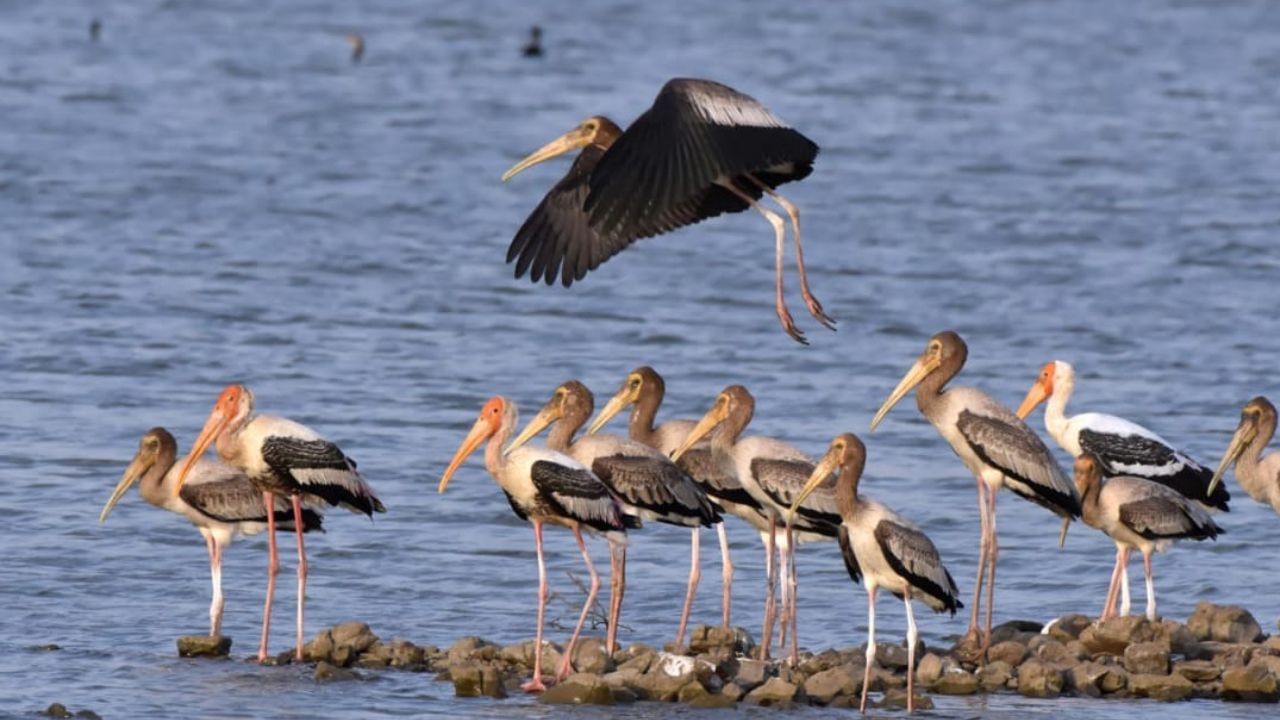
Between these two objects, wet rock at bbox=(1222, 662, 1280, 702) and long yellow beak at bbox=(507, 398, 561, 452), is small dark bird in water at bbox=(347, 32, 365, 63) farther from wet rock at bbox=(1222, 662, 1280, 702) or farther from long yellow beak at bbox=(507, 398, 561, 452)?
wet rock at bbox=(1222, 662, 1280, 702)

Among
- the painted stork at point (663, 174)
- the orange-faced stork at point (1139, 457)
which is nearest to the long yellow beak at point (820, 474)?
the painted stork at point (663, 174)

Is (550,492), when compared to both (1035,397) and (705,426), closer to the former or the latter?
(705,426)

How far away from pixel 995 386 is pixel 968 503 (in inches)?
157

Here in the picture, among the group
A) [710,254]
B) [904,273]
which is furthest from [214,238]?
[904,273]

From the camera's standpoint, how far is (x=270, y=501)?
40.3ft

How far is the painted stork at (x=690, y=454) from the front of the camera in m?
12.4

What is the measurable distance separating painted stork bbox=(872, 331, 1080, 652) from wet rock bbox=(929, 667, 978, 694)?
692 mm

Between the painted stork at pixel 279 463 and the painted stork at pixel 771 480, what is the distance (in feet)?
5.38

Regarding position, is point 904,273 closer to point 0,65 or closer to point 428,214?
point 428,214

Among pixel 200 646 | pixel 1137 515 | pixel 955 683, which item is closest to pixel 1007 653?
pixel 955 683

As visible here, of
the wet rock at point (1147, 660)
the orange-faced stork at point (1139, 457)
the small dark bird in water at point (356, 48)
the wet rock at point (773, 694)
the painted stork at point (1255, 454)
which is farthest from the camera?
the small dark bird in water at point (356, 48)

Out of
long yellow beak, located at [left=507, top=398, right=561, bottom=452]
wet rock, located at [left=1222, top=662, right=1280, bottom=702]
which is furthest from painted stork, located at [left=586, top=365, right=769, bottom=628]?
wet rock, located at [left=1222, top=662, right=1280, bottom=702]

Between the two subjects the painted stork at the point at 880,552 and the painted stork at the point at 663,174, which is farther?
the painted stork at the point at 663,174

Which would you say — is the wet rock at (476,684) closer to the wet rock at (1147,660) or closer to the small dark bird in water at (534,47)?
the wet rock at (1147,660)
